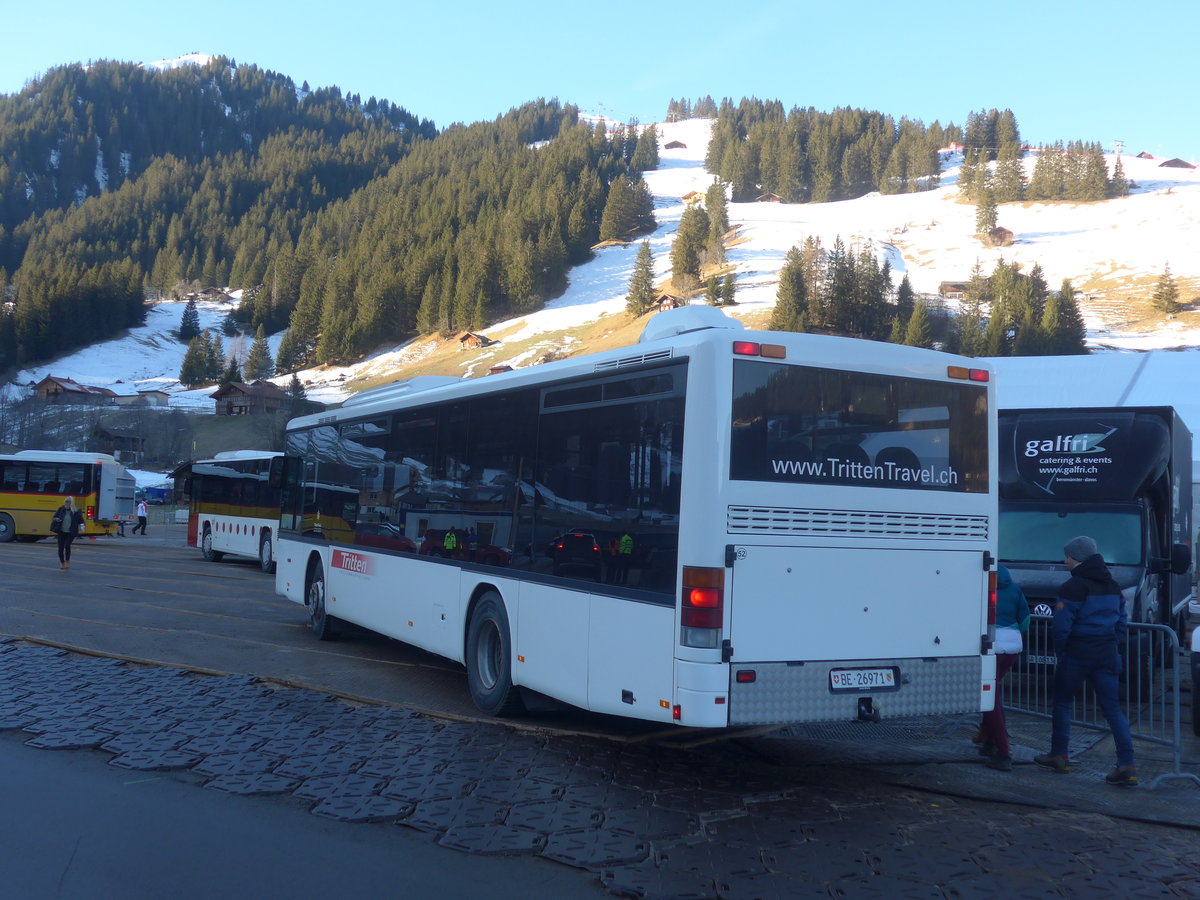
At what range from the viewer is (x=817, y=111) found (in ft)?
604

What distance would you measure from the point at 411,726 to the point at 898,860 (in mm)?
4217

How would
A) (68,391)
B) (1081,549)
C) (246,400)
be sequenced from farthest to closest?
1. (68,391)
2. (246,400)
3. (1081,549)

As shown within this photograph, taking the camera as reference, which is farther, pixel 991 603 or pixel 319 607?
pixel 319 607

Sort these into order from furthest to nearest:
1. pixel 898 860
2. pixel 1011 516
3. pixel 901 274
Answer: pixel 901 274, pixel 1011 516, pixel 898 860

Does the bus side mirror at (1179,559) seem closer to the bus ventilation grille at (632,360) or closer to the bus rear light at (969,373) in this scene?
the bus rear light at (969,373)

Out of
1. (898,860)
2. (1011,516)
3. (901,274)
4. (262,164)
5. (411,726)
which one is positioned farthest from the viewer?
(262,164)

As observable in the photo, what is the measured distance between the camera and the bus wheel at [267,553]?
1032 inches

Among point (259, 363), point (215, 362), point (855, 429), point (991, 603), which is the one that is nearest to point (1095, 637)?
point (991, 603)

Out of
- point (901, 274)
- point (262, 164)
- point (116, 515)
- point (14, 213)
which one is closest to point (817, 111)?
point (901, 274)

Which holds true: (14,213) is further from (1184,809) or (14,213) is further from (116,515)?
(1184,809)

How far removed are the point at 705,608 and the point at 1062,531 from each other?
7712 mm

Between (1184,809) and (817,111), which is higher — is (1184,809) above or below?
below

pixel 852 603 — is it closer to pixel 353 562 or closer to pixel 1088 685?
pixel 1088 685

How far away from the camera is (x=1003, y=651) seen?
7.39m
